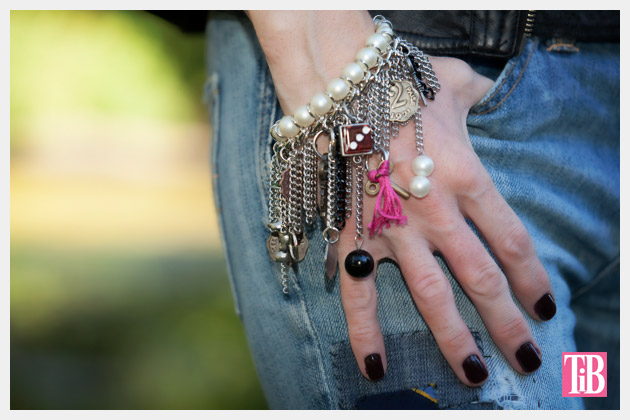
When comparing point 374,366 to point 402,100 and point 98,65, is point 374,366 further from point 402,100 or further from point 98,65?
point 98,65

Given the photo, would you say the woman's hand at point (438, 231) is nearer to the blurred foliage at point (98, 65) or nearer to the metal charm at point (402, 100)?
the metal charm at point (402, 100)

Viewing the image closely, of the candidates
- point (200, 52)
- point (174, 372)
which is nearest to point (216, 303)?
point (174, 372)

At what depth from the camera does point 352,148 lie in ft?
3.14

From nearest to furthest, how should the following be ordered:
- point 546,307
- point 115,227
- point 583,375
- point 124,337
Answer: point 546,307 < point 583,375 < point 124,337 < point 115,227

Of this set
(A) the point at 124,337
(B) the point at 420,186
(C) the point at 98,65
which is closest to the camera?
(B) the point at 420,186

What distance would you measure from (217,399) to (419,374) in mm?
2479

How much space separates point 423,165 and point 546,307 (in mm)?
410

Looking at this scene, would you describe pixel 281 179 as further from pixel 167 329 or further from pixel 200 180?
pixel 200 180

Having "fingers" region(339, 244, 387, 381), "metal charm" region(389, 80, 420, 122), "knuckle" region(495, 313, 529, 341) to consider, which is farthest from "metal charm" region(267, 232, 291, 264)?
"knuckle" region(495, 313, 529, 341)

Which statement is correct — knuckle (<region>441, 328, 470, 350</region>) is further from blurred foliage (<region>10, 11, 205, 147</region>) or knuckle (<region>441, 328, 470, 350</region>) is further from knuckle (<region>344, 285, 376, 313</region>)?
blurred foliage (<region>10, 11, 205, 147</region>)

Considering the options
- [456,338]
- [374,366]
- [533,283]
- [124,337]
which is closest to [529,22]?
[533,283]

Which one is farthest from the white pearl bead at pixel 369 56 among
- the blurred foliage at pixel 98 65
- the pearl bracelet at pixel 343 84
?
the blurred foliage at pixel 98 65

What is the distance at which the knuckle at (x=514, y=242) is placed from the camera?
3.24ft

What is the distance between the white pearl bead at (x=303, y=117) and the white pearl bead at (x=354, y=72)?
0.10m
